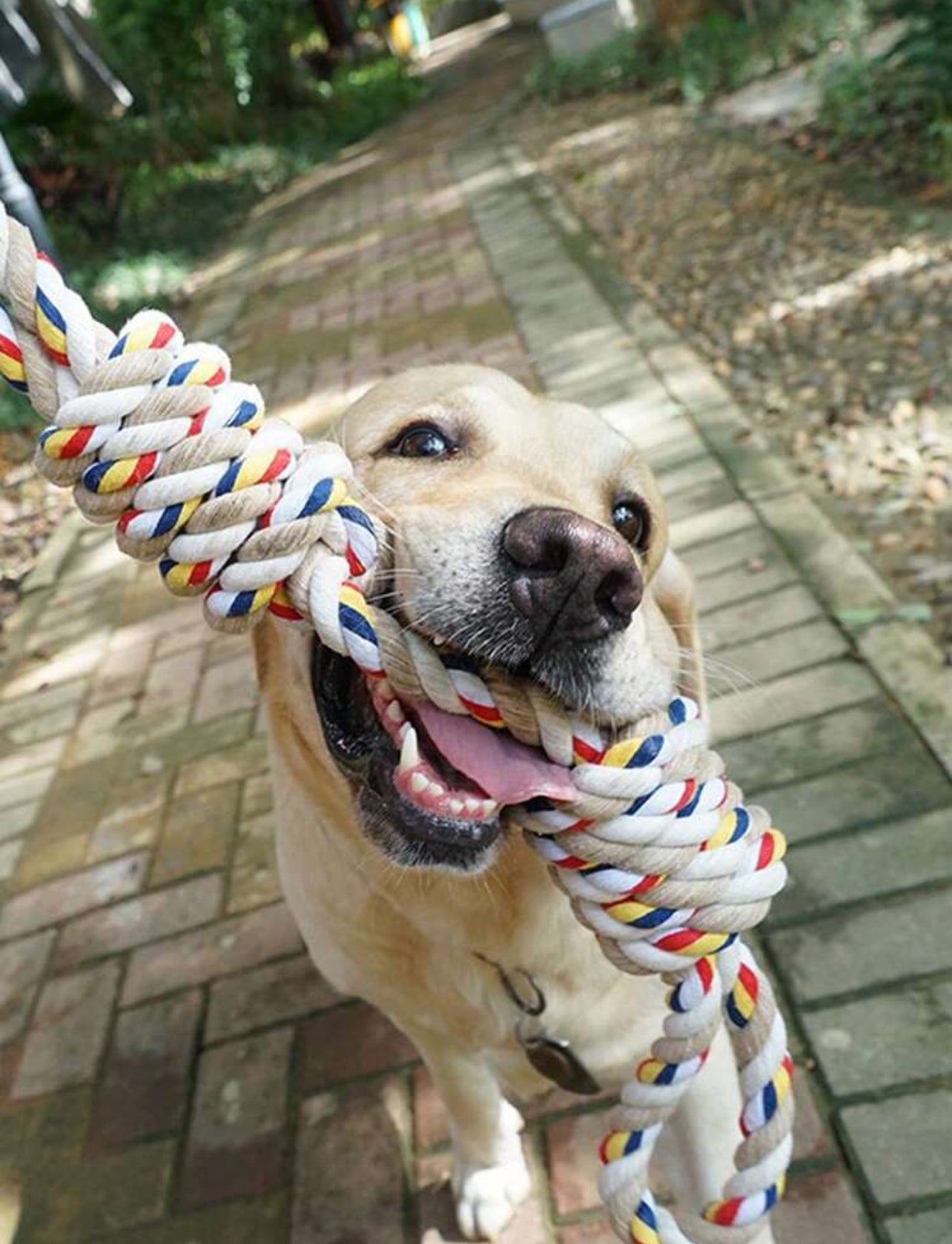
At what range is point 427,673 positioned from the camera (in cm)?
128

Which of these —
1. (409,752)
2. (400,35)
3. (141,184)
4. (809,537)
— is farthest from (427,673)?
(400,35)

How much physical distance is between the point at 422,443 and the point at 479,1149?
1404 millimetres

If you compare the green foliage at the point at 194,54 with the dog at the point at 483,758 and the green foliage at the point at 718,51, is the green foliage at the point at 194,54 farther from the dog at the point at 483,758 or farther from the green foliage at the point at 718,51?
the dog at the point at 483,758

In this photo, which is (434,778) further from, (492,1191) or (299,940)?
(299,940)

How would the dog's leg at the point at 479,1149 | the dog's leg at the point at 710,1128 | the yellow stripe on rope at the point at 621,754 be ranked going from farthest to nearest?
1. the dog's leg at the point at 479,1149
2. the dog's leg at the point at 710,1128
3. the yellow stripe on rope at the point at 621,754

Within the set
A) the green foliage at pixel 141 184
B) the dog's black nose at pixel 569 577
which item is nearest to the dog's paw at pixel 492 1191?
the dog's black nose at pixel 569 577

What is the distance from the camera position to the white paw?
7.09 feet

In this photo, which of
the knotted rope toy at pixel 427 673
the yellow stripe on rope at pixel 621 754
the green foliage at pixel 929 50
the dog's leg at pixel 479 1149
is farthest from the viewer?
the green foliage at pixel 929 50

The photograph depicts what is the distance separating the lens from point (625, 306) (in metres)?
6.38

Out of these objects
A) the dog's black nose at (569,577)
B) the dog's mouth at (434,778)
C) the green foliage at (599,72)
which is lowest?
the green foliage at (599,72)

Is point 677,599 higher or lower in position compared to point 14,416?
higher

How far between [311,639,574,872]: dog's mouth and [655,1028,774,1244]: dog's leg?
708mm

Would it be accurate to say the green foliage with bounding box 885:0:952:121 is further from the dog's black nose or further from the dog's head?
the dog's black nose

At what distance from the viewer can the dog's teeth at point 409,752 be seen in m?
1.34
